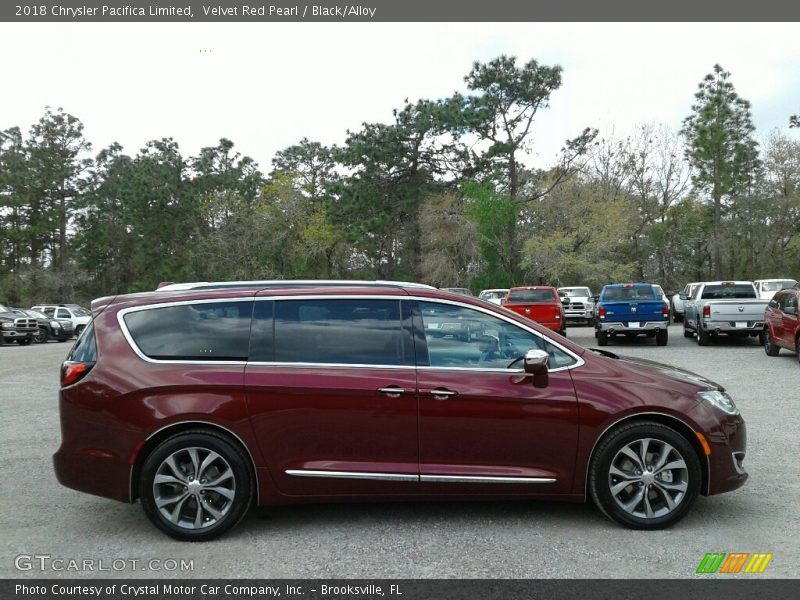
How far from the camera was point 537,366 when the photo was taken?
4770mm

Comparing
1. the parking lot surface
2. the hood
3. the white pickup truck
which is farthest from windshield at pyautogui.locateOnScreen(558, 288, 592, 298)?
the hood

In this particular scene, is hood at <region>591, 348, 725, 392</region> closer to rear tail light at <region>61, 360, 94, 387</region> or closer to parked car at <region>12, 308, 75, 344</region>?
rear tail light at <region>61, 360, 94, 387</region>

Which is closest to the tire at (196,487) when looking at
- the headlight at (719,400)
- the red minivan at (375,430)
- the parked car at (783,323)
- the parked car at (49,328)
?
the red minivan at (375,430)

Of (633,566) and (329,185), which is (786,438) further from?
(329,185)

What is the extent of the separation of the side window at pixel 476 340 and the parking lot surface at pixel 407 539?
44.8 inches

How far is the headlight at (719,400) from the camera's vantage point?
5.00 m

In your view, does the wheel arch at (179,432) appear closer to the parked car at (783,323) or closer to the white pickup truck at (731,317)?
the parked car at (783,323)

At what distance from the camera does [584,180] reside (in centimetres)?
5144

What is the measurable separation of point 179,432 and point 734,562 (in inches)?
141

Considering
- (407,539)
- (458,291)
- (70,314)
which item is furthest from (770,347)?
(70,314)

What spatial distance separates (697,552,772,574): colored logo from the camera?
4.18 m

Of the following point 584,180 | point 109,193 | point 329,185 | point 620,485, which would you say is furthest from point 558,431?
point 109,193

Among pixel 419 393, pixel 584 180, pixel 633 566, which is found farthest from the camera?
pixel 584 180

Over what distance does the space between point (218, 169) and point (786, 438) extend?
2251 inches
